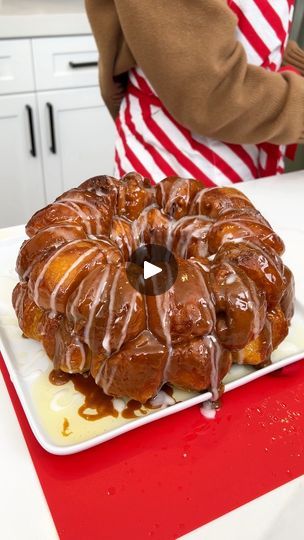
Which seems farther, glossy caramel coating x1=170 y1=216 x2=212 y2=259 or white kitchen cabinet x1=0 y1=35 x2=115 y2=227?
white kitchen cabinet x1=0 y1=35 x2=115 y2=227

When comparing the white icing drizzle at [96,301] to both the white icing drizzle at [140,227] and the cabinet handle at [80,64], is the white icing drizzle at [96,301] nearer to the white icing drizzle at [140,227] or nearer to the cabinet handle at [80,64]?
the white icing drizzle at [140,227]

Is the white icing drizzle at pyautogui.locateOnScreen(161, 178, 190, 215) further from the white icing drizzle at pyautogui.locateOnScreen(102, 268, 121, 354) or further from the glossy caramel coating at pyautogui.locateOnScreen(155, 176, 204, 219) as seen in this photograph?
the white icing drizzle at pyautogui.locateOnScreen(102, 268, 121, 354)

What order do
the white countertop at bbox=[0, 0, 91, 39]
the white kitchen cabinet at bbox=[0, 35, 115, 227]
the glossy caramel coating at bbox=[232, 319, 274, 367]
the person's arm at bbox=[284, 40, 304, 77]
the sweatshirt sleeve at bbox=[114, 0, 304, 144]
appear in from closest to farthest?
the glossy caramel coating at bbox=[232, 319, 274, 367]
the sweatshirt sleeve at bbox=[114, 0, 304, 144]
the person's arm at bbox=[284, 40, 304, 77]
the white countertop at bbox=[0, 0, 91, 39]
the white kitchen cabinet at bbox=[0, 35, 115, 227]

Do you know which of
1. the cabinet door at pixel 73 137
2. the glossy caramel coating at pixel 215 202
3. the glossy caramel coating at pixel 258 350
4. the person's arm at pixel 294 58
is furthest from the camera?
the cabinet door at pixel 73 137

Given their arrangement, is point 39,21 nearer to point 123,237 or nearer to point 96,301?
point 123,237

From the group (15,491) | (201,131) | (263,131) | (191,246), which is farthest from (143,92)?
(15,491)

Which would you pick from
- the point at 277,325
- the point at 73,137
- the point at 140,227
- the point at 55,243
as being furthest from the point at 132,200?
the point at 73,137

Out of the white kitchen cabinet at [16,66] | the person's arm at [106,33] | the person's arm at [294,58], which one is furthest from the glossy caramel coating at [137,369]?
the white kitchen cabinet at [16,66]

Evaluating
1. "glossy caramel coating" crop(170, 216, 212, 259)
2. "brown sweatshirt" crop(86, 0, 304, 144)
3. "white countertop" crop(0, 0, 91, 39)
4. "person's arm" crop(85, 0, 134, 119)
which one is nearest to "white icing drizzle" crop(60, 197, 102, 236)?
"glossy caramel coating" crop(170, 216, 212, 259)
